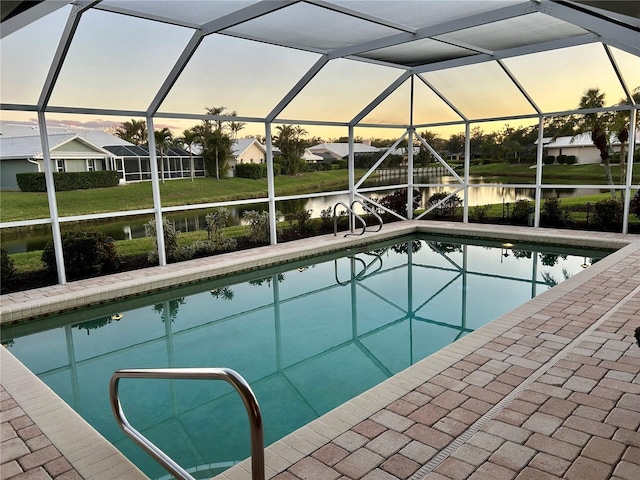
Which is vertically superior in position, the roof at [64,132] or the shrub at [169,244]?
the roof at [64,132]

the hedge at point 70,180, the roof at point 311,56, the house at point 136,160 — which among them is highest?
the roof at point 311,56

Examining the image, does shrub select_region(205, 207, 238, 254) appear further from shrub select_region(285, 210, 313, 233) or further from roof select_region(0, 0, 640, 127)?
roof select_region(0, 0, 640, 127)

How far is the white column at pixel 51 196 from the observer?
7.01m

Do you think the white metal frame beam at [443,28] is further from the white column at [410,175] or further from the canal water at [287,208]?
the white column at [410,175]

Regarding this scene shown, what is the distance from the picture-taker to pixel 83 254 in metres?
7.76

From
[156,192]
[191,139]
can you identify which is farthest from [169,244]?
[191,139]

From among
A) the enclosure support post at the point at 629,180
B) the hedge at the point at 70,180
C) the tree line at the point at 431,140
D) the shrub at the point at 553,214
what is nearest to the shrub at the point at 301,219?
the tree line at the point at 431,140

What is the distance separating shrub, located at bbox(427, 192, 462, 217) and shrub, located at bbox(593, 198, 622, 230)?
3.42 metres

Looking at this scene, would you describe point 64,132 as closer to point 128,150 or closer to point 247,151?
point 128,150

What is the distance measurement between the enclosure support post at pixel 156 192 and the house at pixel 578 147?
31.7 feet

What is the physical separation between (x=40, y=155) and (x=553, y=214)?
10723 mm

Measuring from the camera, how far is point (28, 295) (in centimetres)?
673

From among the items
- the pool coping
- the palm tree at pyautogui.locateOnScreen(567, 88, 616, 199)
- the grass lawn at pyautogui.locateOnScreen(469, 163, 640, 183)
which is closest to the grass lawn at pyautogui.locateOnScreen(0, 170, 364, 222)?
the pool coping

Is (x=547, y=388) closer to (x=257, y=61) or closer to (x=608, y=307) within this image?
(x=608, y=307)
